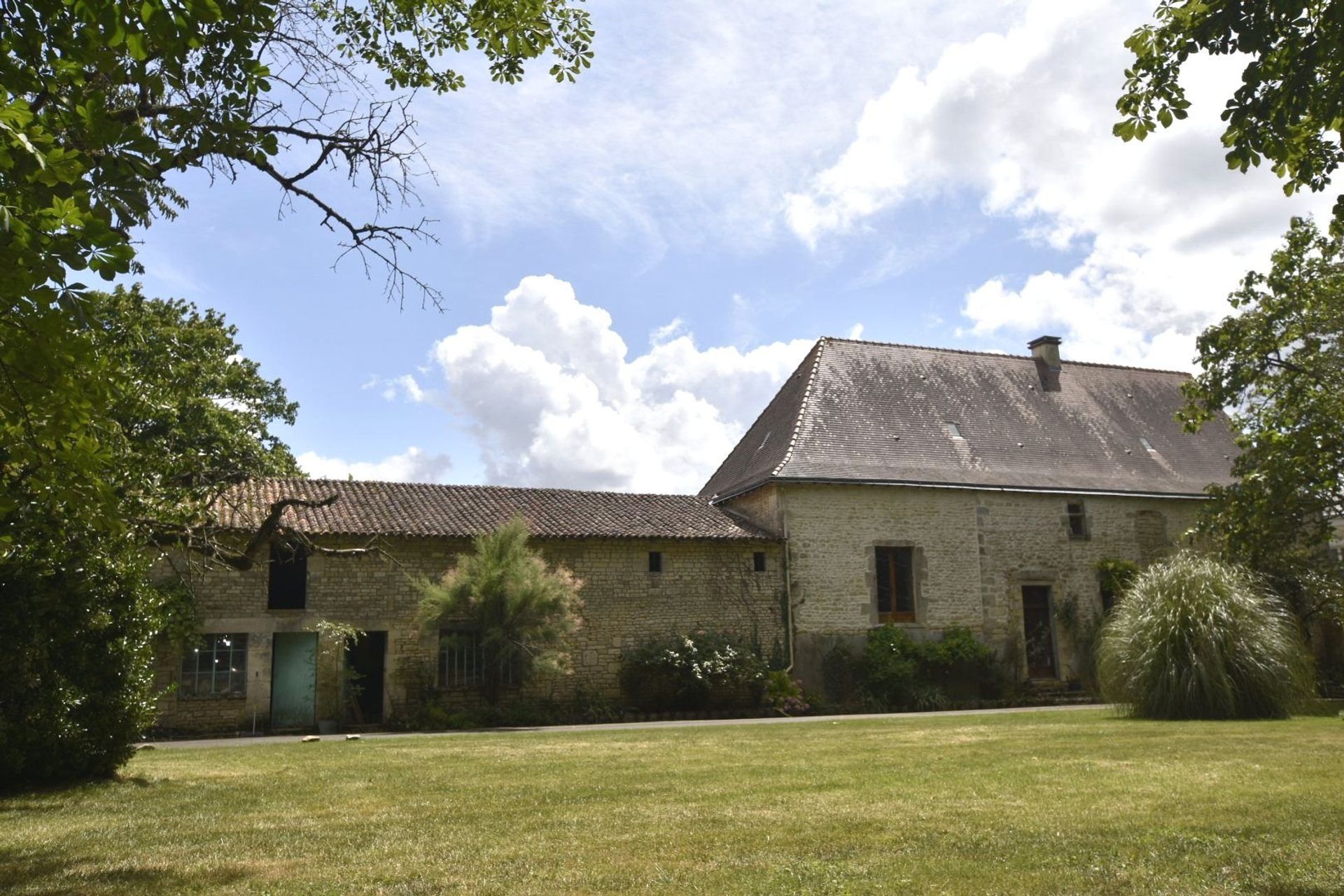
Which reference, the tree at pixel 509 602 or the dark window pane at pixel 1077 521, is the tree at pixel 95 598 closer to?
the tree at pixel 509 602

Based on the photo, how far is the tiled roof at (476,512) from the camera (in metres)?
17.6

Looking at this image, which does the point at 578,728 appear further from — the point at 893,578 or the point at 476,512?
the point at 893,578

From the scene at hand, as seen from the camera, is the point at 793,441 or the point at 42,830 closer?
the point at 42,830

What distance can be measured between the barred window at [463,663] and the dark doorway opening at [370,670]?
1011mm

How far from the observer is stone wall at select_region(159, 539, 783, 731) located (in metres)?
16.6

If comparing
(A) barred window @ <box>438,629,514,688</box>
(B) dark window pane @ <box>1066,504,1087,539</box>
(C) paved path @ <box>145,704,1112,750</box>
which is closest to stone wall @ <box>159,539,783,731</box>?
(A) barred window @ <box>438,629,514,688</box>

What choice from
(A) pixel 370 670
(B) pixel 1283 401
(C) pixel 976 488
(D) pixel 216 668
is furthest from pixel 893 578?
(D) pixel 216 668

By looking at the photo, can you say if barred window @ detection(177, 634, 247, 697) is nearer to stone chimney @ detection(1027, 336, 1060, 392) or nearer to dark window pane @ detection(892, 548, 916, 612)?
dark window pane @ detection(892, 548, 916, 612)

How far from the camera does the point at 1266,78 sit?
17.4ft

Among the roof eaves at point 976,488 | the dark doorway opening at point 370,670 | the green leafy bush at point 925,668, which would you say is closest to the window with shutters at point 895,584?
the green leafy bush at point 925,668

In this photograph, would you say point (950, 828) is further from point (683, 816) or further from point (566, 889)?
point (566, 889)

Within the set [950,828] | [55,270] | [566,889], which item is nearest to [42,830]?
[566,889]

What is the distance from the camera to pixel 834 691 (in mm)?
19969

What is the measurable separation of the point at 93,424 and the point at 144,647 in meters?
4.45
